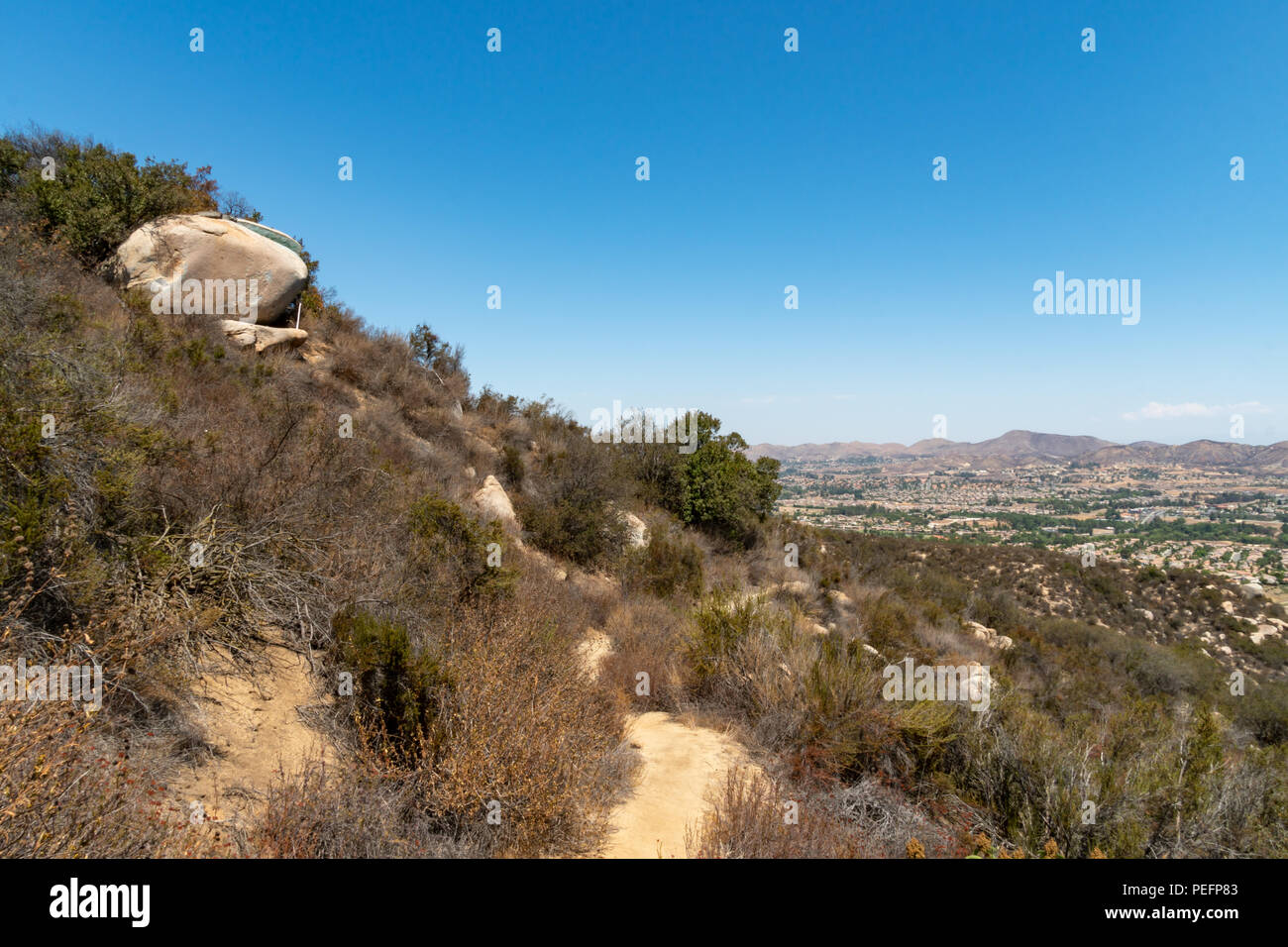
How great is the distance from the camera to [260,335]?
1042 centimetres

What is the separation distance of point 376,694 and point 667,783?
2.57m

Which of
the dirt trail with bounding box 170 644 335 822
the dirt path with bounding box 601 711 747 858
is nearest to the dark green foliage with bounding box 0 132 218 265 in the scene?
the dirt trail with bounding box 170 644 335 822

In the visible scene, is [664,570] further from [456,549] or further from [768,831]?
[768,831]

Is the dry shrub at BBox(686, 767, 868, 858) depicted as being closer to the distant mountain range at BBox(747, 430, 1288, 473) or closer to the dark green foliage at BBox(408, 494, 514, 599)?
the dark green foliage at BBox(408, 494, 514, 599)

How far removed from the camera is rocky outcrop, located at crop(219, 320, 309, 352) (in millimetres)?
9941

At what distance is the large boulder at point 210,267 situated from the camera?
9477 millimetres

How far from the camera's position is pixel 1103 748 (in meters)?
4.47

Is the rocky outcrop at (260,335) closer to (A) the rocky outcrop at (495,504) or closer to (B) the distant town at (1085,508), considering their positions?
(A) the rocky outcrop at (495,504)

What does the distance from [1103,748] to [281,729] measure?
6.86 metres

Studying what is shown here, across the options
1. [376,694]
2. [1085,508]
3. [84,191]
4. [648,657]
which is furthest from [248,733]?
[1085,508]
